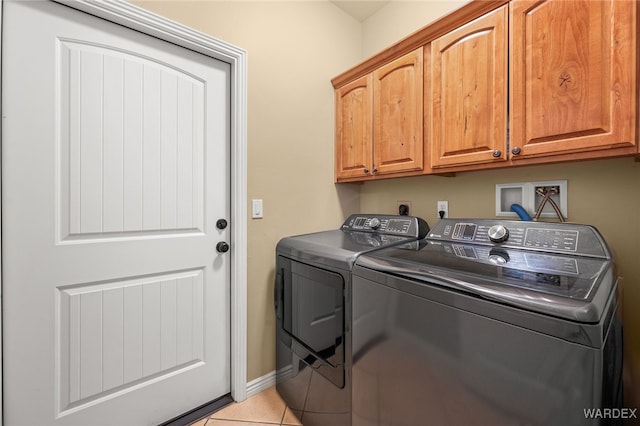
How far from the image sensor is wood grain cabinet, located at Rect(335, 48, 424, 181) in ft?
5.01

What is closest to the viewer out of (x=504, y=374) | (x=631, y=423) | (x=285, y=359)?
(x=504, y=374)

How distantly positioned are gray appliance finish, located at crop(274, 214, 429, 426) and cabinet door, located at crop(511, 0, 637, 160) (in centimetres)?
73

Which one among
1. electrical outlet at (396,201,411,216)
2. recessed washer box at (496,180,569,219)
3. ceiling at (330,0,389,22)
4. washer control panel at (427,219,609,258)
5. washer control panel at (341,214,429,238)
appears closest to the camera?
washer control panel at (427,219,609,258)

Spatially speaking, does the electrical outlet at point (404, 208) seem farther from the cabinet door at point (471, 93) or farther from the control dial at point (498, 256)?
the control dial at point (498, 256)

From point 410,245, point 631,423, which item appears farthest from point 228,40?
point 631,423

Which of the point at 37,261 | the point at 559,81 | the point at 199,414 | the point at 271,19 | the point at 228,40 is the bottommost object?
the point at 199,414

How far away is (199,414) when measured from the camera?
4.88 feet

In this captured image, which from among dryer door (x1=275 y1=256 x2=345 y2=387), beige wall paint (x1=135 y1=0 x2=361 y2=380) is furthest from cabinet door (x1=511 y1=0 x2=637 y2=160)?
beige wall paint (x1=135 y1=0 x2=361 y2=380)

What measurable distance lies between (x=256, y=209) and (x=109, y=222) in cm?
71

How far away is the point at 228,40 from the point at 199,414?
A: 2.07m

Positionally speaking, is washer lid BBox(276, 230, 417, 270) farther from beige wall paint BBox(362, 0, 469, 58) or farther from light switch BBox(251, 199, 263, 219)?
beige wall paint BBox(362, 0, 469, 58)

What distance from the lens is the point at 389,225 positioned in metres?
1.72

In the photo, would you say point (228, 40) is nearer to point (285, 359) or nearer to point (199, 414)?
point (285, 359)

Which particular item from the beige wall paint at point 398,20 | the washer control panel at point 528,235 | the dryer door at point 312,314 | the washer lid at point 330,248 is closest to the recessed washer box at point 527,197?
the washer control panel at point 528,235
